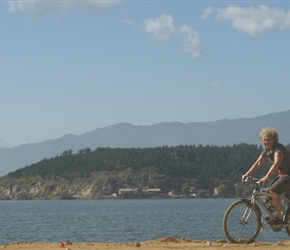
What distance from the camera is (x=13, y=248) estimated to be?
15.4m

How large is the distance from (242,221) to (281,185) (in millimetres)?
1279

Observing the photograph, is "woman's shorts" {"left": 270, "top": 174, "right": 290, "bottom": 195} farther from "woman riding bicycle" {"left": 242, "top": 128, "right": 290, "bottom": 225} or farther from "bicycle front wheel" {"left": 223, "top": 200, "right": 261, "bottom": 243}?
"bicycle front wheel" {"left": 223, "top": 200, "right": 261, "bottom": 243}

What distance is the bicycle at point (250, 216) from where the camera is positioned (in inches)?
584

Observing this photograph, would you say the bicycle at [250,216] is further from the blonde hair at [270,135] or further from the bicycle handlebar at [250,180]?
the blonde hair at [270,135]

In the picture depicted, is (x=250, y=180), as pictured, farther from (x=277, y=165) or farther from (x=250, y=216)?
(x=250, y=216)

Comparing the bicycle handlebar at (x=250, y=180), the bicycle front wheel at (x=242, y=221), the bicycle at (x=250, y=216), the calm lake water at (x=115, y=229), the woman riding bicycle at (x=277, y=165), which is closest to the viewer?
the woman riding bicycle at (x=277, y=165)

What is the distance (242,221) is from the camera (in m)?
14.9

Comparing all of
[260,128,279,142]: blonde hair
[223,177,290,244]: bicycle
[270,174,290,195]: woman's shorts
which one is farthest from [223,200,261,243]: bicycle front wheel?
[260,128,279,142]: blonde hair

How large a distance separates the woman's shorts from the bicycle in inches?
8.6

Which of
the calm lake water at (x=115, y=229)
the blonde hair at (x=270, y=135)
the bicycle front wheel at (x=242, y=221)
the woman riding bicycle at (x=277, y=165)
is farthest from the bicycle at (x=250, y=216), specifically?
the calm lake water at (x=115, y=229)

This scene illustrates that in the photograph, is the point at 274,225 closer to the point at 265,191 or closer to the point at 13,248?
the point at 265,191

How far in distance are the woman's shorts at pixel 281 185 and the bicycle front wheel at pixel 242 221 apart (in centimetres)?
68

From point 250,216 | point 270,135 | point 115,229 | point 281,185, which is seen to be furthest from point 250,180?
point 115,229

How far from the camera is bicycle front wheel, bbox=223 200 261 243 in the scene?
15.0 metres
